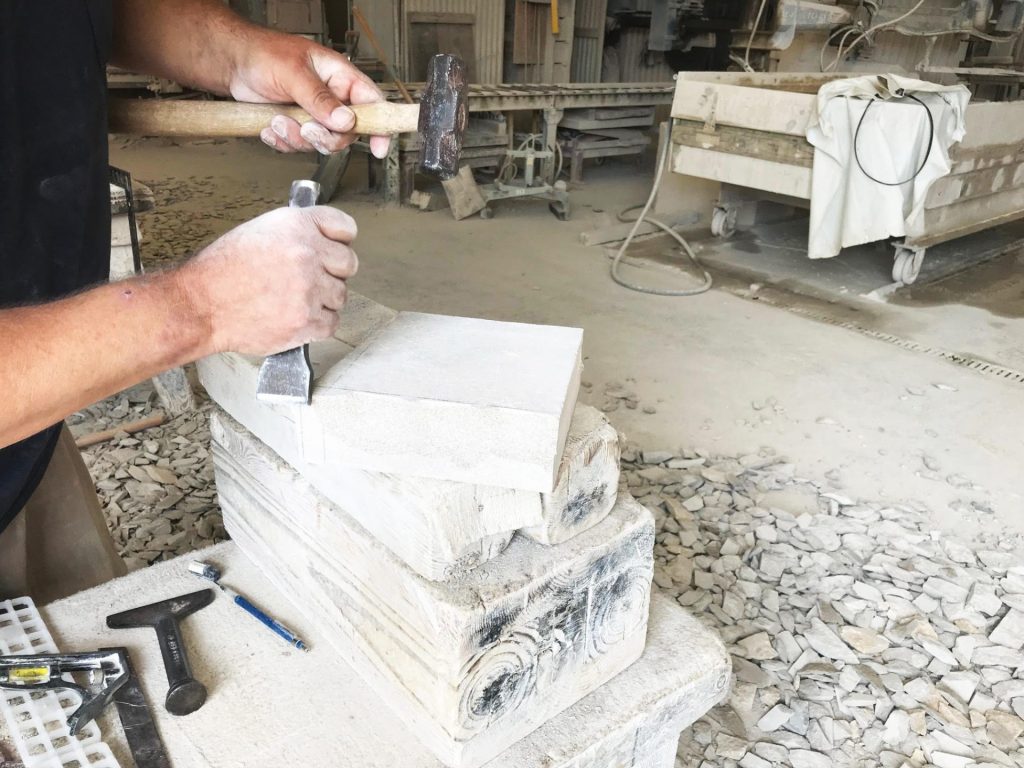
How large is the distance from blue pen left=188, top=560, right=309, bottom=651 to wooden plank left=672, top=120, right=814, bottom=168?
4.57 metres

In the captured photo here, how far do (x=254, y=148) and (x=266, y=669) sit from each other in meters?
9.76

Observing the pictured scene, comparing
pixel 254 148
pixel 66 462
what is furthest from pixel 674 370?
pixel 254 148

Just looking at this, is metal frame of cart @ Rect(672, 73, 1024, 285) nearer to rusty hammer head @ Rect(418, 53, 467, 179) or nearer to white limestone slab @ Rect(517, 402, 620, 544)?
rusty hammer head @ Rect(418, 53, 467, 179)

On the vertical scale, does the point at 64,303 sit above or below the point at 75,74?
below

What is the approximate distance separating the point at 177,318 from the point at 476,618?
1.67 feet

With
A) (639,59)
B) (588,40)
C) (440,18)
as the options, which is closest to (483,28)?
(440,18)

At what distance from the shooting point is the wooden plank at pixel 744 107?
4.86 meters

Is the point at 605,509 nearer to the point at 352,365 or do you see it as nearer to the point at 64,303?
the point at 352,365

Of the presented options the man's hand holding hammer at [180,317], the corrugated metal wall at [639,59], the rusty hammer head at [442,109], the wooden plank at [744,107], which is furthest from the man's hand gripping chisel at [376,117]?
the corrugated metal wall at [639,59]

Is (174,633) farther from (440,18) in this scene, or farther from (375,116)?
(440,18)

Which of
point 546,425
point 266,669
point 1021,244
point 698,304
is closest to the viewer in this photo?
point 546,425

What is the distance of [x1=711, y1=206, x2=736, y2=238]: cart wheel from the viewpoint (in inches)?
250

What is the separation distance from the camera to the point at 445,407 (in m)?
0.92

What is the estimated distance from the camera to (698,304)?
16.4ft
